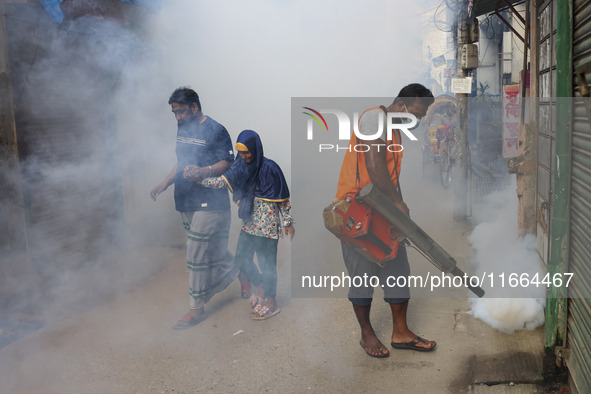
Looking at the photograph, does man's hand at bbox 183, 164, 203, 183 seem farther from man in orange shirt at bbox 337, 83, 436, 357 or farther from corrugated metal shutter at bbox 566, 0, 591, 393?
corrugated metal shutter at bbox 566, 0, 591, 393

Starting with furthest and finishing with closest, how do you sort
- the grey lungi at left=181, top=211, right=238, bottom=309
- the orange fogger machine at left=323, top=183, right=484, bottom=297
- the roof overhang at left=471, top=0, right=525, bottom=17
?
1. the roof overhang at left=471, top=0, right=525, bottom=17
2. the grey lungi at left=181, top=211, right=238, bottom=309
3. the orange fogger machine at left=323, top=183, right=484, bottom=297

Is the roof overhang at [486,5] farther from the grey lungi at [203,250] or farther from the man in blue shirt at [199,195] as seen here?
the grey lungi at [203,250]

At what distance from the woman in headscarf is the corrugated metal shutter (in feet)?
6.60

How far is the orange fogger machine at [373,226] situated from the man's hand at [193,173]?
1151 millimetres

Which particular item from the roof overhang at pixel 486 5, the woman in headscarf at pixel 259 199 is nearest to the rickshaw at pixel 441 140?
the roof overhang at pixel 486 5

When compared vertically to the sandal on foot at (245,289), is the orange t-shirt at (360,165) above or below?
above

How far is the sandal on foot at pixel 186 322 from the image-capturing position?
4.35 m

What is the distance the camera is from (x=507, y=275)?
4852mm

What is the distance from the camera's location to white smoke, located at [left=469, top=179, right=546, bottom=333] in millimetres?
4004

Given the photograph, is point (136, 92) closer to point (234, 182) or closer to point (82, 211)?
point (82, 211)

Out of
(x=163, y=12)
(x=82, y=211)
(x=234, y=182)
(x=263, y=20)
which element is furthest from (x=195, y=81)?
(x=234, y=182)

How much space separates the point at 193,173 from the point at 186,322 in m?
1.12

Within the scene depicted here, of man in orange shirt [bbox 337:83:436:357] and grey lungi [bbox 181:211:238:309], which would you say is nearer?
man in orange shirt [bbox 337:83:436:357]

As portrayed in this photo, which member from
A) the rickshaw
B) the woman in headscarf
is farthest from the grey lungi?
the rickshaw
